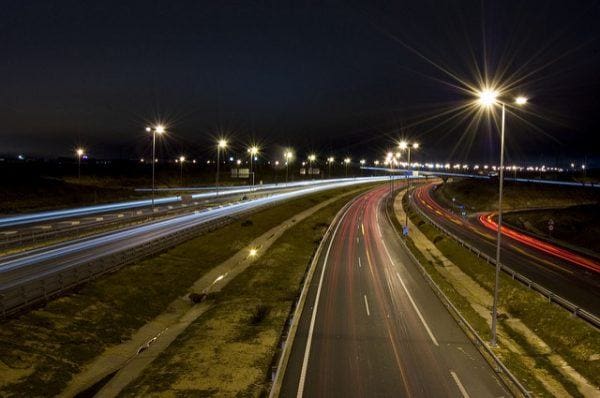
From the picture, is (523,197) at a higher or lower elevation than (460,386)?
higher

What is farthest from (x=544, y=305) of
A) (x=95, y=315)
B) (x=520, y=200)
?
(x=520, y=200)

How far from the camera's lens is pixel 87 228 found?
4722 cm

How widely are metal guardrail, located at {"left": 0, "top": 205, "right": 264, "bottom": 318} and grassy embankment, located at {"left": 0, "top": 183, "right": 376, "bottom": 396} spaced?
0.63 m

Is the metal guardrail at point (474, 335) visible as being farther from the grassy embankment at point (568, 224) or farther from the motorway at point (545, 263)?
the grassy embankment at point (568, 224)

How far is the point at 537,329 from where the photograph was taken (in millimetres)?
27719

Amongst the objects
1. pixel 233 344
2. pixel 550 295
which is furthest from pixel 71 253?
pixel 550 295

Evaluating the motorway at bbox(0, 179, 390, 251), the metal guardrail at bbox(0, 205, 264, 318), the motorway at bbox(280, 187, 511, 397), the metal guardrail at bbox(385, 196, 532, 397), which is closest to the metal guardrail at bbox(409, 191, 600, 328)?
the metal guardrail at bbox(385, 196, 532, 397)

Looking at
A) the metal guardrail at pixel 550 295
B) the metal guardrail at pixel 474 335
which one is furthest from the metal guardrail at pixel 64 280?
the metal guardrail at pixel 550 295

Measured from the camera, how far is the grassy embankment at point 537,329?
834 inches

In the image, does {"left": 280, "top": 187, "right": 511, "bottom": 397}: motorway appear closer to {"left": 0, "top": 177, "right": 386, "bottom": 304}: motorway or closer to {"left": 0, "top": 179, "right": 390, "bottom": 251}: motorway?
{"left": 0, "top": 177, "right": 386, "bottom": 304}: motorway

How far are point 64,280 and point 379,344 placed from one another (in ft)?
69.2

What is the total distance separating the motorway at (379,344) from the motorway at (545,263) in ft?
34.3

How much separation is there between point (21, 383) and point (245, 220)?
5080cm

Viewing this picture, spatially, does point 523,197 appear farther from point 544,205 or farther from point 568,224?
point 568,224
